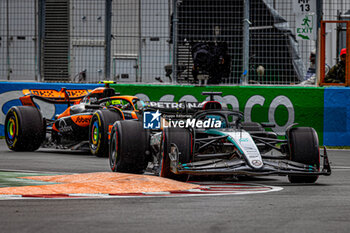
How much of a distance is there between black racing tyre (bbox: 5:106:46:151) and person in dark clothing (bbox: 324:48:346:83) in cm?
619

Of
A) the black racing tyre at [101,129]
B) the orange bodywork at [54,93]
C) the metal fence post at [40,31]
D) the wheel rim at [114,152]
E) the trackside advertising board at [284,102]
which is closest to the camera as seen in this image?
the wheel rim at [114,152]

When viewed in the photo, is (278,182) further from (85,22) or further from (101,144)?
(85,22)

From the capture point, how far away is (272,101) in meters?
14.8

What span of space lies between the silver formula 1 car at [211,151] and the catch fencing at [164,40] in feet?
19.9

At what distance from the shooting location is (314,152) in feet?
26.3

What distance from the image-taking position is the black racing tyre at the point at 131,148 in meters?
8.39

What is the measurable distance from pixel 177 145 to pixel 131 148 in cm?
107

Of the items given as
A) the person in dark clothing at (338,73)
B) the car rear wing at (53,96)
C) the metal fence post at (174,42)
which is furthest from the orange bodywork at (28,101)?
the person in dark clothing at (338,73)

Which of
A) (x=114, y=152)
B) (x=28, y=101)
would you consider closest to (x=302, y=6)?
(x=28, y=101)

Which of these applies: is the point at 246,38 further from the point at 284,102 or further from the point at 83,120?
the point at 83,120

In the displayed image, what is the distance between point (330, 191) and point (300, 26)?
322 inches

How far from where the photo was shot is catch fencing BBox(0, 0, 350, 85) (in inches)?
583

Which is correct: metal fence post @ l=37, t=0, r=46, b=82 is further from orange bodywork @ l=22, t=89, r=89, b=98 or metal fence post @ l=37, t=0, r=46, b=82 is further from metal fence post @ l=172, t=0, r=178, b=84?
metal fence post @ l=172, t=0, r=178, b=84

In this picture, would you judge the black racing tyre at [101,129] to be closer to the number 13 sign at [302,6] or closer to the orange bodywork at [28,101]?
the orange bodywork at [28,101]
